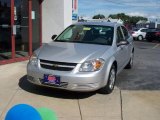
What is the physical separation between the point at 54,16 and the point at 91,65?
766 cm

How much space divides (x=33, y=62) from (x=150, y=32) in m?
28.9

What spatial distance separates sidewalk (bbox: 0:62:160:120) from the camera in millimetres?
5812

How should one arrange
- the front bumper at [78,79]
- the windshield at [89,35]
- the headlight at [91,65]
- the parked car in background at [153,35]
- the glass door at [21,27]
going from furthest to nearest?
the parked car in background at [153,35] → the glass door at [21,27] → the windshield at [89,35] → the headlight at [91,65] → the front bumper at [78,79]

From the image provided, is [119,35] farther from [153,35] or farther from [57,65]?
Result: [153,35]

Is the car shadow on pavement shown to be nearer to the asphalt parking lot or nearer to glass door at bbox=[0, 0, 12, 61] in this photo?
the asphalt parking lot

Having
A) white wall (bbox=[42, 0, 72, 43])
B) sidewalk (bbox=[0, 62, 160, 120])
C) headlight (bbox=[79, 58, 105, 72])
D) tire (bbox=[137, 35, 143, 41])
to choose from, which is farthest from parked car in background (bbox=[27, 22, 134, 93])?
tire (bbox=[137, 35, 143, 41])

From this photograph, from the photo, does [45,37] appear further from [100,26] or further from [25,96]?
[25,96]

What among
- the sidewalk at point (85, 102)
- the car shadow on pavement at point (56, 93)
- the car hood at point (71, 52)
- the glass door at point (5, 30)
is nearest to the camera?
the sidewalk at point (85, 102)

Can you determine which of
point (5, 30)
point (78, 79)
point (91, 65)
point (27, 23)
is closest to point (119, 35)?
point (91, 65)

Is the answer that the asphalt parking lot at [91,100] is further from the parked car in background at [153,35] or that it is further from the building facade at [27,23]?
the parked car in background at [153,35]

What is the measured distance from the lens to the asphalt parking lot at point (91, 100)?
19.2 feet

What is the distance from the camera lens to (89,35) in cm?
811

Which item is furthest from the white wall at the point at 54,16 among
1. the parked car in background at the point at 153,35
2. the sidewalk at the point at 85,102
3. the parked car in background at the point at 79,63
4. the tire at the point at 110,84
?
the parked car in background at the point at 153,35

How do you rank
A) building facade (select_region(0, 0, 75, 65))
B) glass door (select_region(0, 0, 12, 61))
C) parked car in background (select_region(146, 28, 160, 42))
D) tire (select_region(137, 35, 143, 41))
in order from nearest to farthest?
glass door (select_region(0, 0, 12, 61)) → building facade (select_region(0, 0, 75, 65)) → parked car in background (select_region(146, 28, 160, 42)) → tire (select_region(137, 35, 143, 41))
